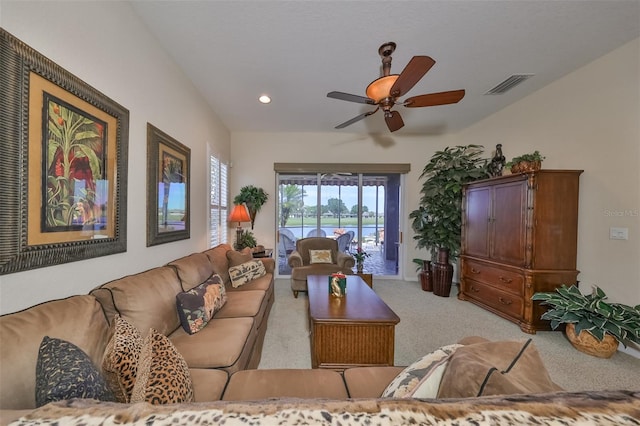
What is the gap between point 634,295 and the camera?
2.29 m

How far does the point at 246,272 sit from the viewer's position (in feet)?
9.75

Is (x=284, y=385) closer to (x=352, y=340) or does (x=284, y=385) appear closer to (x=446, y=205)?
(x=352, y=340)

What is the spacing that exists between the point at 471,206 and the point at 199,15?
411 centimetres

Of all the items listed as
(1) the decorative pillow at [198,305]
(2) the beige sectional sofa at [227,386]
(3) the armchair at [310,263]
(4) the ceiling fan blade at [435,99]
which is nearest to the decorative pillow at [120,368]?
(2) the beige sectional sofa at [227,386]

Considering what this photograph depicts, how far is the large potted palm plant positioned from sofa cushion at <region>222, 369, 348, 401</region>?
3.33 m

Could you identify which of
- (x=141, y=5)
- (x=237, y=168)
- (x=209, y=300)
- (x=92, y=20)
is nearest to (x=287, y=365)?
(x=209, y=300)

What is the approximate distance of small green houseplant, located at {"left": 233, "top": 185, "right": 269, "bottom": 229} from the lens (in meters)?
4.54

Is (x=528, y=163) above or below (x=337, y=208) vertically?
above

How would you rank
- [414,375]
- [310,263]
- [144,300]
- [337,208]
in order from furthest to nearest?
[337,208] → [310,263] → [144,300] → [414,375]

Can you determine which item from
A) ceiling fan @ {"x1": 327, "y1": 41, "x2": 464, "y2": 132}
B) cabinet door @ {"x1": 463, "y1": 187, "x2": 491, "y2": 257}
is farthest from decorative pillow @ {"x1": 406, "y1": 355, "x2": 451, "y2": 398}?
cabinet door @ {"x1": 463, "y1": 187, "x2": 491, "y2": 257}

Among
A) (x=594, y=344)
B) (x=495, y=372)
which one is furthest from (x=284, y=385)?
(x=594, y=344)

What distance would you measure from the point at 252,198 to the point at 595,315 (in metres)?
4.73

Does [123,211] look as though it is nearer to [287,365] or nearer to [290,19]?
[287,365]

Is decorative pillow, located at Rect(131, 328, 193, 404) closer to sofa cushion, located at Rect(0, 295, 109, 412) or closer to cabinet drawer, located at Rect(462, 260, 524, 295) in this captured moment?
sofa cushion, located at Rect(0, 295, 109, 412)
